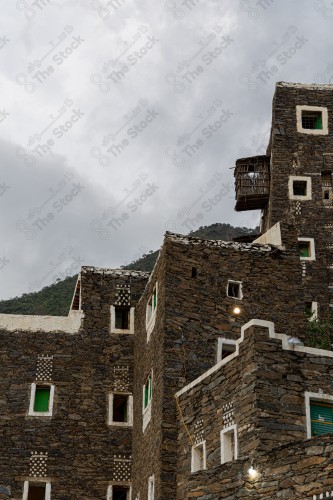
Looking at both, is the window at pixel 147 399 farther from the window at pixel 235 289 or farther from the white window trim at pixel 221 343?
the window at pixel 235 289

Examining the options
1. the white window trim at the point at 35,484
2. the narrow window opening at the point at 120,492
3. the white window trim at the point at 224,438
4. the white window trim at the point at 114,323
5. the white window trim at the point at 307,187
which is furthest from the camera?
the white window trim at the point at 307,187

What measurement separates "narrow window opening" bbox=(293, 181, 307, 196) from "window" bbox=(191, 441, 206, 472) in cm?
2439

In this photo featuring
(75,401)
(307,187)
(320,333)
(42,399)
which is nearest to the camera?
(75,401)

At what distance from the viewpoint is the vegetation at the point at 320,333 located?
34.1 metres

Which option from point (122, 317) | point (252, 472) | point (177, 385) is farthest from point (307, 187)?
point (252, 472)

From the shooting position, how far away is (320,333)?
120 feet

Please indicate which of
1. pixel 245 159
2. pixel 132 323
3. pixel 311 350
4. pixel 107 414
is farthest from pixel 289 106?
pixel 311 350

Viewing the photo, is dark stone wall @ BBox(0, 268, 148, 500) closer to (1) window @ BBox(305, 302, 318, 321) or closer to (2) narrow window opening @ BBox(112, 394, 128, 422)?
(2) narrow window opening @ BBox(112, 394, 128, 422)

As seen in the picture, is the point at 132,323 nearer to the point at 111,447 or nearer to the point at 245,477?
the point at 111,447

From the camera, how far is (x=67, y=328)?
106 ft

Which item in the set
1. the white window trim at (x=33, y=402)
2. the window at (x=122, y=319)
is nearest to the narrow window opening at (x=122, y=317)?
the window at (x=122, y=319)

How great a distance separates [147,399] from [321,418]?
824 cm

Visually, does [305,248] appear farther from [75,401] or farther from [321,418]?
[321,418]

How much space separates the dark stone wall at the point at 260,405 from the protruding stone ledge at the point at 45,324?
35.5 ft
